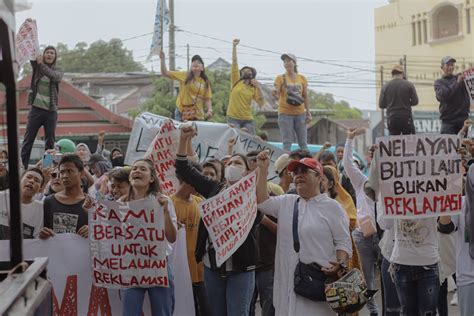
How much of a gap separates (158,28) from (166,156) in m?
7.08

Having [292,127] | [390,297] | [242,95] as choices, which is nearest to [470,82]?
[292,127]

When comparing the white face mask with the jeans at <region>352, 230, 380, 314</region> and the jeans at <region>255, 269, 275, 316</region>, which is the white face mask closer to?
the jeans at <region>255, 269, 275, 316</region>

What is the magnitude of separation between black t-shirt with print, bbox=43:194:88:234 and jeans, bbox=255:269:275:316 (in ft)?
5.52

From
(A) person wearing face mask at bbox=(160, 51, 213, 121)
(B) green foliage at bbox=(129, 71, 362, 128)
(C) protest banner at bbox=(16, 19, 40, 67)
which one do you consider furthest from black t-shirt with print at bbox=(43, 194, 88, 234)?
(B) green foliage at bbox=(129, 71, 362, 128)

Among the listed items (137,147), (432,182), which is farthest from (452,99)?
(432,182)

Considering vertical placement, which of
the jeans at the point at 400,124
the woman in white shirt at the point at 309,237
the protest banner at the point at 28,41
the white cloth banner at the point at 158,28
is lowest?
the woman in white shirt at the point at 309,237

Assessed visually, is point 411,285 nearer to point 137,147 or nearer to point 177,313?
point 177,313

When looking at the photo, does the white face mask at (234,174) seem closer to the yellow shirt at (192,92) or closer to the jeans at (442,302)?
the jeans at (442,302)

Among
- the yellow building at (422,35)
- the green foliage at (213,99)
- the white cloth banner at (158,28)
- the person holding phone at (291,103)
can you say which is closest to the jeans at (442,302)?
the person holding phone at (291,103)

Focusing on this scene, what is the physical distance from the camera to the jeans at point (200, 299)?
31.0ft

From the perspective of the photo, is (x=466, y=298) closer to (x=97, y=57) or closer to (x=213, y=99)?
(x=213, y=99)

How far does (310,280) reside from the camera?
7.91 m

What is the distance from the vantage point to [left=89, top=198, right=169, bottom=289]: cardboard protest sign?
8.74 m

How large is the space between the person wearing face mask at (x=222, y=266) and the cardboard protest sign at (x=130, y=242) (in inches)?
15.3
